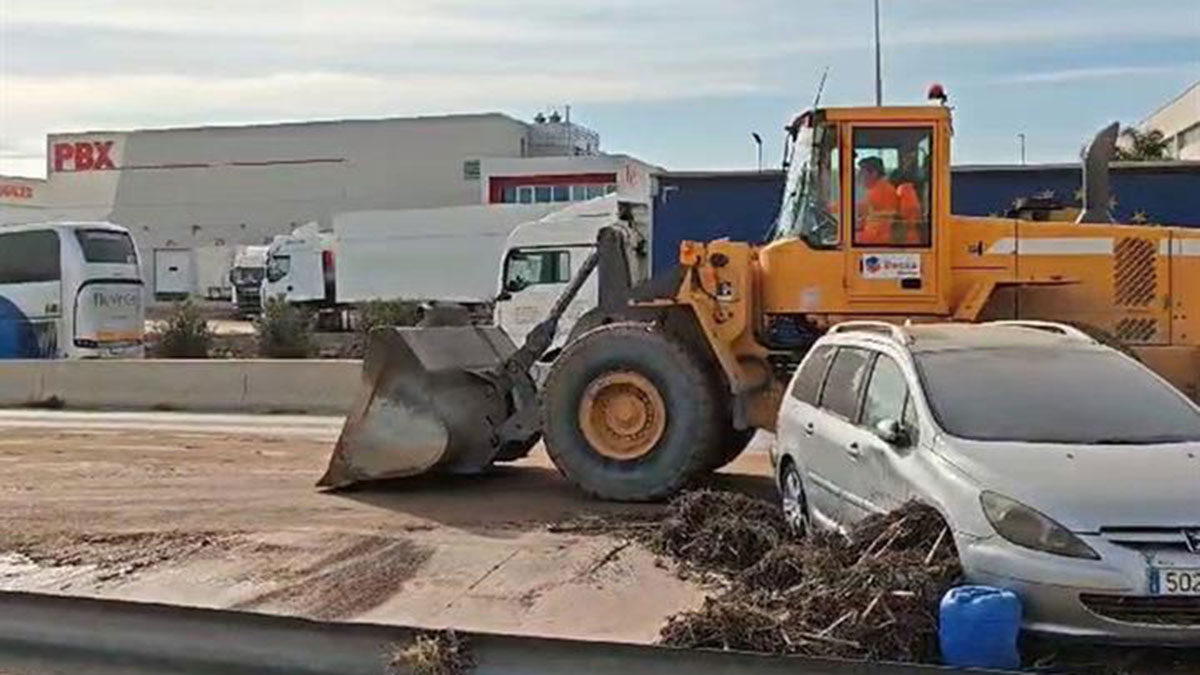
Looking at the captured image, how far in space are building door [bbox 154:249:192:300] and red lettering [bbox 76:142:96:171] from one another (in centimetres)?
1229

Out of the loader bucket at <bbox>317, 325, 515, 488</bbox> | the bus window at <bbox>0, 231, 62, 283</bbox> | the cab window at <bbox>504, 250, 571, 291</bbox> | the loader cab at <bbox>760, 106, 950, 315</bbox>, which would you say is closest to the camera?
the loader cab at <bbox>760, 106, 950, 315</bbox>

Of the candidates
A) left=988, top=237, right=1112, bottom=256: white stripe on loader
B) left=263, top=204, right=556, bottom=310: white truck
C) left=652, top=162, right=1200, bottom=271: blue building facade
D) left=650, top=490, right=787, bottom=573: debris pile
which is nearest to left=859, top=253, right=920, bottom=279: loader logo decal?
left=988, top=237, right=1112, bottom=256: white stripe on loader

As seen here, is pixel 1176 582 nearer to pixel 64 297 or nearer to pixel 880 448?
pixel 880 448

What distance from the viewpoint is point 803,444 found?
8.99 metres

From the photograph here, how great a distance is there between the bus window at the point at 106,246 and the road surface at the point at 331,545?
50.5 feet

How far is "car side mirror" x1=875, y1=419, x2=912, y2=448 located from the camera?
24.2ft

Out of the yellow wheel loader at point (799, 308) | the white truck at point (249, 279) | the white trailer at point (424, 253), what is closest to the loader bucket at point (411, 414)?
the yellow wheel loader at point (799, 308)

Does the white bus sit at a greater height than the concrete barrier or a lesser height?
greater

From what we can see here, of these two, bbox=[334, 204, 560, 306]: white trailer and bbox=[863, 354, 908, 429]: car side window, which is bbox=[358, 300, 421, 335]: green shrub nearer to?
bbox=[334, 204, 560, 306]: white trailer

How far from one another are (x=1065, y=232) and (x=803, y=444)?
158 inches

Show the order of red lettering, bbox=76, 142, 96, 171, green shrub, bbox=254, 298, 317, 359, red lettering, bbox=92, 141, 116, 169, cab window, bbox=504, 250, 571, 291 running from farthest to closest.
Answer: red lettering, bbox=76, 142, 96, 171
red lettering, bbox=92, 141, 116, 169
green shrub, bbox=254, 298, 317, 359
cab window, bbox=504, 250, 571, 291

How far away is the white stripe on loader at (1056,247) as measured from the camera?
38.3 ft

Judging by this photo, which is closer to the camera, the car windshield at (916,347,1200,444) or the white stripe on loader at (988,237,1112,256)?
the car windshield at (916,347,1200,444)

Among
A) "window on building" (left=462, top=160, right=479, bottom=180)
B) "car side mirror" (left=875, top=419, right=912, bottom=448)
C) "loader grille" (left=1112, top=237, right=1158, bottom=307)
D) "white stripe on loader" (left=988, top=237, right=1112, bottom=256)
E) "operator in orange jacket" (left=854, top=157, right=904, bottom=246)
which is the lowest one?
"car side mirror" (left=875, top=419, right=912, bottom=448)
